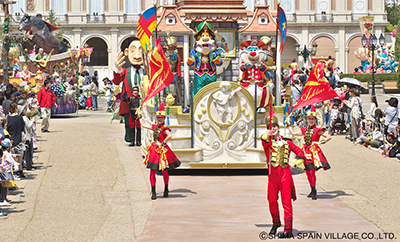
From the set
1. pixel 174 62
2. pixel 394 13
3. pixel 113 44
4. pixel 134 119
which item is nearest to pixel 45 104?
pixel 134 119

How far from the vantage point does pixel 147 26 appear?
11578 mm

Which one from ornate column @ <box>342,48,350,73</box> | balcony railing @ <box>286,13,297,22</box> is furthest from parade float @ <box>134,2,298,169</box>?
ornate column @ <box>342,48,350,73</box>

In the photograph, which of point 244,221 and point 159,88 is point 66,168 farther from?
point 244,221

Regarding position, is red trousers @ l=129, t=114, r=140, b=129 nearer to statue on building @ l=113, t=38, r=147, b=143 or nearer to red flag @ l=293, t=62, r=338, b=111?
statue on building @ l=113, t=38, r=147, b=143

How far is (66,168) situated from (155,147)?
3.40 m

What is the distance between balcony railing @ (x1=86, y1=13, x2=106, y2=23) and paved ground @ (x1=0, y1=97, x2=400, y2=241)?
1743 inches

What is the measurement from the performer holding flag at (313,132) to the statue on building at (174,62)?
3.65 metres

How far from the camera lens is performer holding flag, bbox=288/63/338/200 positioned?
31.6 ft

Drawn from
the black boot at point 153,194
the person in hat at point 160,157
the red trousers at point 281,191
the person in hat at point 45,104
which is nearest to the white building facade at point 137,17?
the person in hat at point 45,104

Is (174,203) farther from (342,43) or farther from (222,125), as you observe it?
(342,43)

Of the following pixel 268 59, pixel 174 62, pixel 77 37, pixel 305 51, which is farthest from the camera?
pixel 77 37

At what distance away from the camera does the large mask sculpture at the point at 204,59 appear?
12344 mm

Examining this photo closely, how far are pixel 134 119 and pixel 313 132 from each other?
7.03 m

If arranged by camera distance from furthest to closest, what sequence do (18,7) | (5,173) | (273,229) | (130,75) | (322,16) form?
(322,16) → (18,7) → (130,75) → (5,173) → (273,229)
